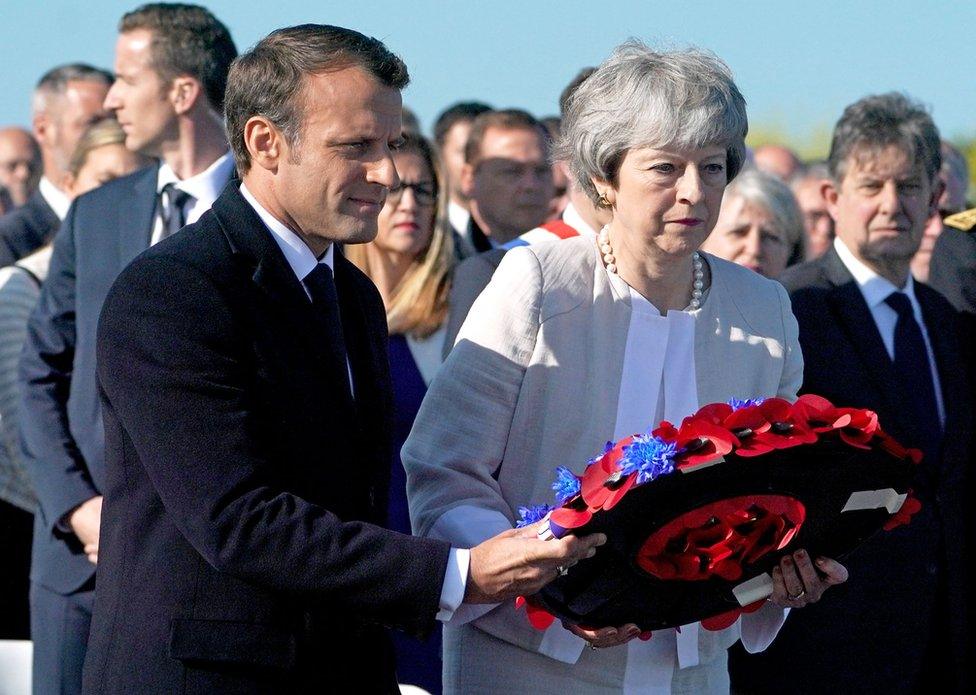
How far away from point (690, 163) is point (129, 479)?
1357 millimetres

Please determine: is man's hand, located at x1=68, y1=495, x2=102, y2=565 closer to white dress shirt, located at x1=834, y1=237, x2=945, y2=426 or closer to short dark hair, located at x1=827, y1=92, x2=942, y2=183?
white dress shirt, located at x1=834, y1=237, x2=945, y2=426

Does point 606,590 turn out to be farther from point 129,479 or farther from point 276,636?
point 129,479

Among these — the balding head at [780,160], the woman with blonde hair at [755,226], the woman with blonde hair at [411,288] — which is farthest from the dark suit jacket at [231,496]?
the balding head at [780,160]

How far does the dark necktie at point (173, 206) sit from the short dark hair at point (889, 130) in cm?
228

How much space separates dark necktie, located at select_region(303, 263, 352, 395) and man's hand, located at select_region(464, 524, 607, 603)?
0.41 m

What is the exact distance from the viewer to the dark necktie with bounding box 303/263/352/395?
2.79m

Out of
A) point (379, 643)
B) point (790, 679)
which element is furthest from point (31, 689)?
point (790, 679)

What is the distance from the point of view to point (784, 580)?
303 centimetres

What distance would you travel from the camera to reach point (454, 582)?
8.82 feet

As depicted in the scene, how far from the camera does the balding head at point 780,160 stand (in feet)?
Answer: 33.9

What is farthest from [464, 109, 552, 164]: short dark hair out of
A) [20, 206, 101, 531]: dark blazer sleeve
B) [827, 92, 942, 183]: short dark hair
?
[20, 206, 101, 531]: dark blazer sleeve

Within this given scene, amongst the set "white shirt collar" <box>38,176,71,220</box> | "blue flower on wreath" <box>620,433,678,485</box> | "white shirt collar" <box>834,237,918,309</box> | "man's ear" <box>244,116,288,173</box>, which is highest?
"white shirt collar" <box>38,176,71,220</box>

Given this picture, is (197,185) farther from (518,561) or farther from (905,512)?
(905,512)

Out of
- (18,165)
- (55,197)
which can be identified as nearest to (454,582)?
(55,197)
